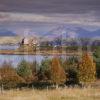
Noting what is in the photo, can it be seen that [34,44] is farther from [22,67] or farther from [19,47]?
[22,67]

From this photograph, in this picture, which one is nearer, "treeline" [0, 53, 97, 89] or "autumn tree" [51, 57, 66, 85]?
"treeline" [0, 53, 97, 89]

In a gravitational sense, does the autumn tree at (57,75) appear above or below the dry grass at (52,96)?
below

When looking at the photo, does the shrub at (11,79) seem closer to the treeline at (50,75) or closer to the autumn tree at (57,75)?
the treeline at (50,75)

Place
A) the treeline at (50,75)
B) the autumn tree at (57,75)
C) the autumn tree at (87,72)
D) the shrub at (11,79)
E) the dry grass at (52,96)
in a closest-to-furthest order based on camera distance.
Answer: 1. the dry grass at (52,96)
2. the autumn tree at (87,72)
3. the shrub at (11,79)
4. the treeline at (50,75)
5. the autumn tree at (57,75)

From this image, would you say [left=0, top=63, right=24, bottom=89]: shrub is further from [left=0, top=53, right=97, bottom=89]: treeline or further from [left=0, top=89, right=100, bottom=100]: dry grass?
[left=0, top=89, right=100, bottom=100]: dry grass


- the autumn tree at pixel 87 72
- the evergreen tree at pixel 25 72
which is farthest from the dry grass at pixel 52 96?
the evergreen tree at pixel 25 72

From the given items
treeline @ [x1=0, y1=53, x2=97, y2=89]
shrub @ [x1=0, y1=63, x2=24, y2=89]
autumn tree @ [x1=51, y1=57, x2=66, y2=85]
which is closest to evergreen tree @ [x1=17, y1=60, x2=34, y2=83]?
treeline @ [x1=0, y1=53, x2=97, y2=89]

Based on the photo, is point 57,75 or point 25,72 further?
point 25,72

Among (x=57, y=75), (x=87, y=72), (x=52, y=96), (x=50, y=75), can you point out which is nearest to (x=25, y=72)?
(x=50, y=75)

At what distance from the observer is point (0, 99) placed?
1847cm

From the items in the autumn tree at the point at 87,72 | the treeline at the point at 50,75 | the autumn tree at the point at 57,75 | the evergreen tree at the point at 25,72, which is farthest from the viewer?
the evergreen tree at the point at 25,72

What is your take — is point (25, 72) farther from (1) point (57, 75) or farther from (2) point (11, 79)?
(1) point (57, 75)

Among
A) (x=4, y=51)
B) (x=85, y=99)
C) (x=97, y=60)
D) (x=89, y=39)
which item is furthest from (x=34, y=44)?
(x=85, y=99)

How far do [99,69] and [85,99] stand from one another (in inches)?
1283
